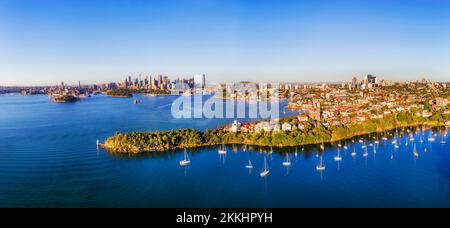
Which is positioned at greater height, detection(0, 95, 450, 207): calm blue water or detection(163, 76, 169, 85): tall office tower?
detection(163, 76, 169, 85): tall office tower

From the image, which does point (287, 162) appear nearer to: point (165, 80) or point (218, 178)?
point (218, 178)

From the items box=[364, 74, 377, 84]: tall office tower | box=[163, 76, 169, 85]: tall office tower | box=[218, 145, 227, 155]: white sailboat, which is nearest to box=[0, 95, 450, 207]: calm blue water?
box=[218, 145, 227, 155]: white sailboat

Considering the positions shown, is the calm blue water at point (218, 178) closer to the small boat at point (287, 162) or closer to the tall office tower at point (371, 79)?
the small boat at point (287, 162)

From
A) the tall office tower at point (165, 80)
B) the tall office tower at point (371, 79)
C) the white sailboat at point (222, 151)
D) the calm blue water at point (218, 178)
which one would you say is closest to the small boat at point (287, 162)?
the calm blue water at point (218, 178)

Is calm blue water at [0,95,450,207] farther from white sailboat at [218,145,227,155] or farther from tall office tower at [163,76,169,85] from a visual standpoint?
tall office tower at [163,76,169,85]

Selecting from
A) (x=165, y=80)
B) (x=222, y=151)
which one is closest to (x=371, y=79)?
(x=165, y=80)

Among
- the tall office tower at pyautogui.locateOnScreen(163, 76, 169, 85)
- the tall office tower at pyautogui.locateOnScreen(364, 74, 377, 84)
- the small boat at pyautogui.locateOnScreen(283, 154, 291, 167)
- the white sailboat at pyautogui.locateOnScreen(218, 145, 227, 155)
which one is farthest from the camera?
the tall office tower at pyautogui.locateOnScreen(163, 76, 169, 85)

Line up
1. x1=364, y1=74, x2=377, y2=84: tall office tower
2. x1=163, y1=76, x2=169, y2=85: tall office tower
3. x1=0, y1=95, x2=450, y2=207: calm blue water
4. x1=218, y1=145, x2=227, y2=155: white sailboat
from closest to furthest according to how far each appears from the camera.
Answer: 1. x1=0, y1=95, x2=450, y2=207: calm blue water
2. x1=218, y1=145, x2=227, y2=155: white sailboat
3. x1=364, y1=74, x2=377, y2=84: tall office tower
4. x1=163, y1=76, x2=169, y2=85: tall office tower
